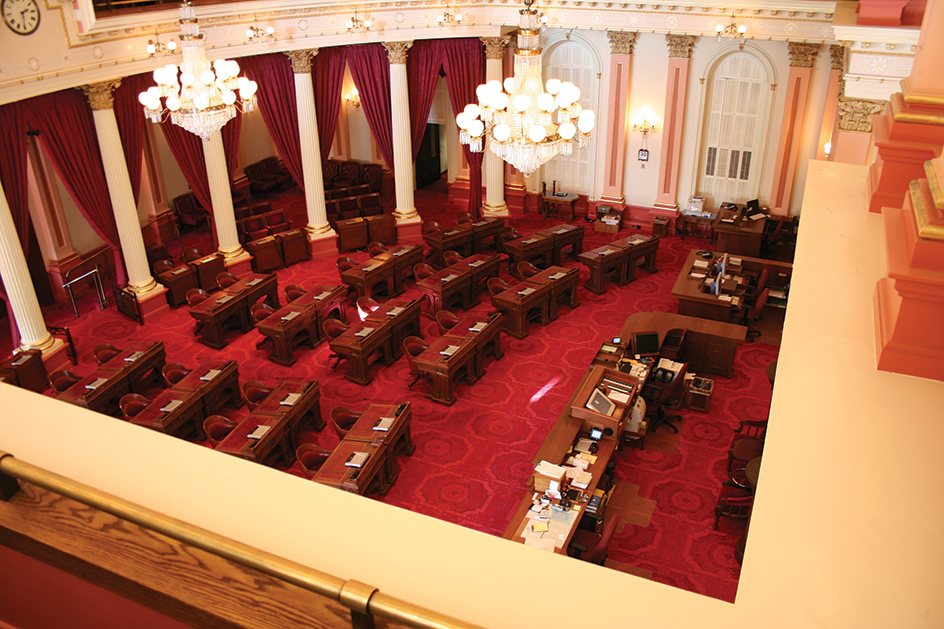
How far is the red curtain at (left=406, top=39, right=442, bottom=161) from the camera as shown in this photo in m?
13.5

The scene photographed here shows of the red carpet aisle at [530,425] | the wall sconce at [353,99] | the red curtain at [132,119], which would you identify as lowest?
the red carpet aisle at [530,425]

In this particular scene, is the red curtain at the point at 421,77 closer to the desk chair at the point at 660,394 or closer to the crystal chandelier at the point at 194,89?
the crystal chandelier at the point at 194,89

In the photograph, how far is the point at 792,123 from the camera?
12.6 m

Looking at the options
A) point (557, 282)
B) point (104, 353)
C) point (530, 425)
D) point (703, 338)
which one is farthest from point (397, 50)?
point (530, 425)

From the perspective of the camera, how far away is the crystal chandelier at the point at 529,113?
673 centimetres

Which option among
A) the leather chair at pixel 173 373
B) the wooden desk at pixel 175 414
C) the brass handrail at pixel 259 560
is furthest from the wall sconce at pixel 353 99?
the brass handrail at pixel 259 560

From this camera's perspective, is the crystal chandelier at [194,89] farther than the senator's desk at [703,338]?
No

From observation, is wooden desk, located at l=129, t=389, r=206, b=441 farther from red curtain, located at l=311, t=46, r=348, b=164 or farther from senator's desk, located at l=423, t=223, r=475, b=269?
red curtain, located at l=311, t=46, r=348, b=164

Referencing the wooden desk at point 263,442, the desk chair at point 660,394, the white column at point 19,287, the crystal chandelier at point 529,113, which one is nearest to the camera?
the crystal chandelier at point 529,113

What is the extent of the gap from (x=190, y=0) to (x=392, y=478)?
24.7ft

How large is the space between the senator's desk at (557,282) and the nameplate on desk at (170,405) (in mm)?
5267

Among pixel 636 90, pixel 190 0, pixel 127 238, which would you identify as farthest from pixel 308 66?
pixel 636 90

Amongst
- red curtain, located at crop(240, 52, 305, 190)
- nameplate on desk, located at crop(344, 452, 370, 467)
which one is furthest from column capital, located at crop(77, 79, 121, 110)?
nameplate on desk, located at crop(344, 452, 370, 467)

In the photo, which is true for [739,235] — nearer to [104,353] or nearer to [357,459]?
[357,459]
